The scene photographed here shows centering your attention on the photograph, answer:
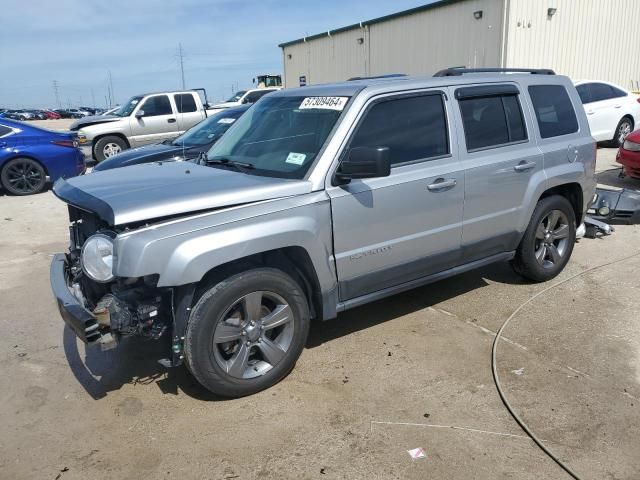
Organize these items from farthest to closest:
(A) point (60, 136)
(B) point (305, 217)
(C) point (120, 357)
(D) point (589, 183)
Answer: (A) point (60, 136) < (D) point (589, 183) < (C) point (120, 357) < (B) point (305, 217)

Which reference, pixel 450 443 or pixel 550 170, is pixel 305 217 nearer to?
pixel 450 443

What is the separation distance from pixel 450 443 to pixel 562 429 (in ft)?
2.18

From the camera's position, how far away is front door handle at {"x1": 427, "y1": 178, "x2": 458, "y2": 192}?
160 inches

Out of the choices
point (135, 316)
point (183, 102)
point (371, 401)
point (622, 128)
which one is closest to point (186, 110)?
point (183, 102)

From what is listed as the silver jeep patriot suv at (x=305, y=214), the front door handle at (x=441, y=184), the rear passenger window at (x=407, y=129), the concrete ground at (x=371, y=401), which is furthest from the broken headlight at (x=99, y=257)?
the front door handle at (x=441, y=184)

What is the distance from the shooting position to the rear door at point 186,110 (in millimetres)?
14922

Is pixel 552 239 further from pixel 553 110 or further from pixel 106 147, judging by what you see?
pixel 106 147

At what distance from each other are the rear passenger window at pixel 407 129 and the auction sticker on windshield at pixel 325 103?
0.20 m

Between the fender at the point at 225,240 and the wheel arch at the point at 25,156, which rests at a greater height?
the fender at the point at 225,240

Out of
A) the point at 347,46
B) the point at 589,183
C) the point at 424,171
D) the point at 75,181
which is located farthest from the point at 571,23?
the point at 75,181

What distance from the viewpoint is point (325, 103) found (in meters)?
4.01

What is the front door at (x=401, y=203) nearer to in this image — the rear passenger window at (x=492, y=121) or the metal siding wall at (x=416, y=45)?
the rear passenger window at (x=492, y=121)

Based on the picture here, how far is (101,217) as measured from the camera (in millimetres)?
3135

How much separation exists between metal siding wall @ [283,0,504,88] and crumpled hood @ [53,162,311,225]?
16700 mm
